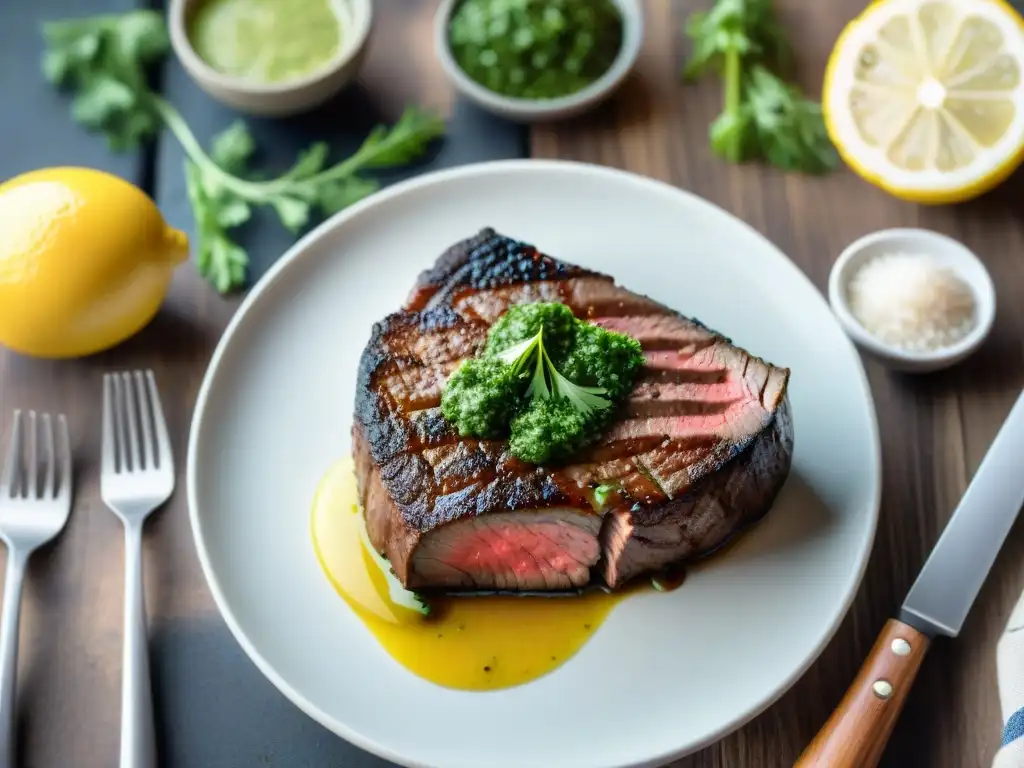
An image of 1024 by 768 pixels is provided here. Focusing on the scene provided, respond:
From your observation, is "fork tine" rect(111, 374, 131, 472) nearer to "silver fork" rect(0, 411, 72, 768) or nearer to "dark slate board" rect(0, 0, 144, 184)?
"silver fork" rect(0, 411, 72, 768)

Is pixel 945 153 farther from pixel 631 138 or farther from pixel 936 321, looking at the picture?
pixel 631 138

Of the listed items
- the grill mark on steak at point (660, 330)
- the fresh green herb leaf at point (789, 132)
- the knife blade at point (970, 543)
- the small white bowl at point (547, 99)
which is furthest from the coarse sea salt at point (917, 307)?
the small white bowl at point (547, 99)

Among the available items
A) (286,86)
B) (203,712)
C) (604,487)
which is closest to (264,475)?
(203,712)

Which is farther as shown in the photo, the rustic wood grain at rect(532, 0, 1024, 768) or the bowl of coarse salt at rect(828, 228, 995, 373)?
the bowl of coarse salt at rect(828, 228, 995, 373)

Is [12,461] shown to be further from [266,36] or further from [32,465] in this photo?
[266,36]

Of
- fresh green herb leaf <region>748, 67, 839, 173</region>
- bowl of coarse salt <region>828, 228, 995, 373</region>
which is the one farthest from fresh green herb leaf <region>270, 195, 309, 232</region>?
bowl of coarse salt <region>828, 228, 995, 373</region>

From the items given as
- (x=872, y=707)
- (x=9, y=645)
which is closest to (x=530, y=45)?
(x=872, y=707)

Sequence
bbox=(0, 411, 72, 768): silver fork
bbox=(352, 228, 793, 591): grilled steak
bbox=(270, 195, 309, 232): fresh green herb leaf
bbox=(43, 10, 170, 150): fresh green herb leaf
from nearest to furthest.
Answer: bbox=(352, 228, 793, 591): grilled steak < bbox=(0, 411, 72, 768): silver fork < bbox=(270, 195, 309, 232): fresh green herb leaf < bbox=(43, 10, 170, 150): fresh green herb leaf
